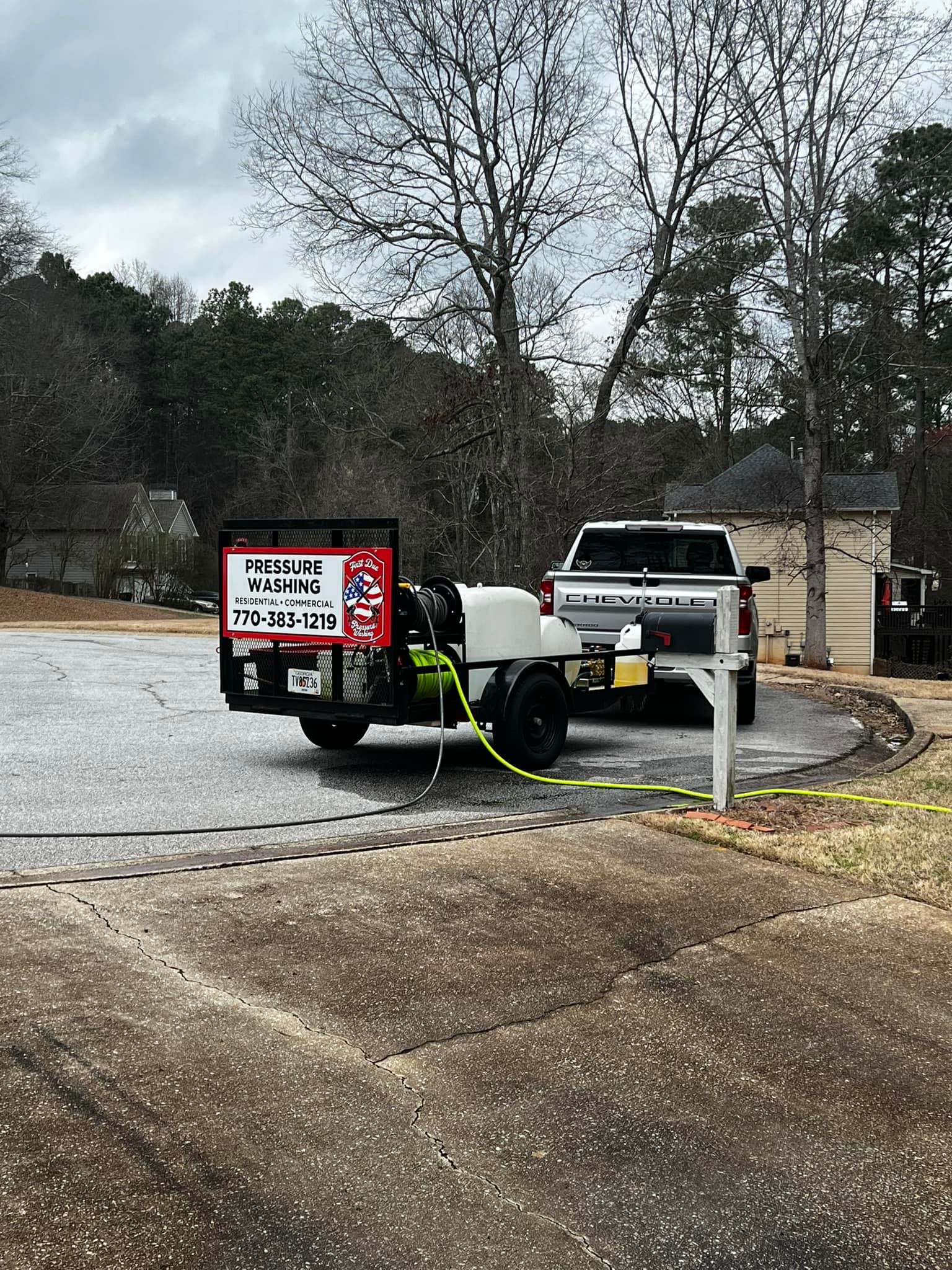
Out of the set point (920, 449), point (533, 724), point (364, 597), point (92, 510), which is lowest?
point (533, 724)

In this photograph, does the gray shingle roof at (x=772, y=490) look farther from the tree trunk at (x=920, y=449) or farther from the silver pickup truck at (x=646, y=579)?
the silver pickup truck at (x=646, y=579)

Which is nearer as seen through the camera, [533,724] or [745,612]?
[533,724]

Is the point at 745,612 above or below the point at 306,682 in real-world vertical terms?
above

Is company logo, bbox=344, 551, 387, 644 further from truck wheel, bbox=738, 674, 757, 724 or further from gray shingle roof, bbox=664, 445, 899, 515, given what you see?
gray shingle roof, bbox=664, 445, 899, 515

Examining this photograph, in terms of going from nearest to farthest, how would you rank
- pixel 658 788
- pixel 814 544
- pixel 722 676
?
pixel 722 676 < pixel 658 788 < pixel 814 544

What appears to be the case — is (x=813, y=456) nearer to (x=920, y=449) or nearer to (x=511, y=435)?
(x=511, y=435)

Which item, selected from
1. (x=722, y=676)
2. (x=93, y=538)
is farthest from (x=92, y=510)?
(x=722, y=676)

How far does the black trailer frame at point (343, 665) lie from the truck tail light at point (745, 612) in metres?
3.08

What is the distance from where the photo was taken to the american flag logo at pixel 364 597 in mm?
8203


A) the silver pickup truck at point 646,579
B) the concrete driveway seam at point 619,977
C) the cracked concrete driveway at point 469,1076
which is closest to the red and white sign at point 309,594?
the cracked concrete driveway at point 469,1076

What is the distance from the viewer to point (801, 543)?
123 ft

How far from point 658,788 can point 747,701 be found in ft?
15.3

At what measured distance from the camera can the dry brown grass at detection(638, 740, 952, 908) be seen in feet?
20.1

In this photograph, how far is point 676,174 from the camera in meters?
26.7
